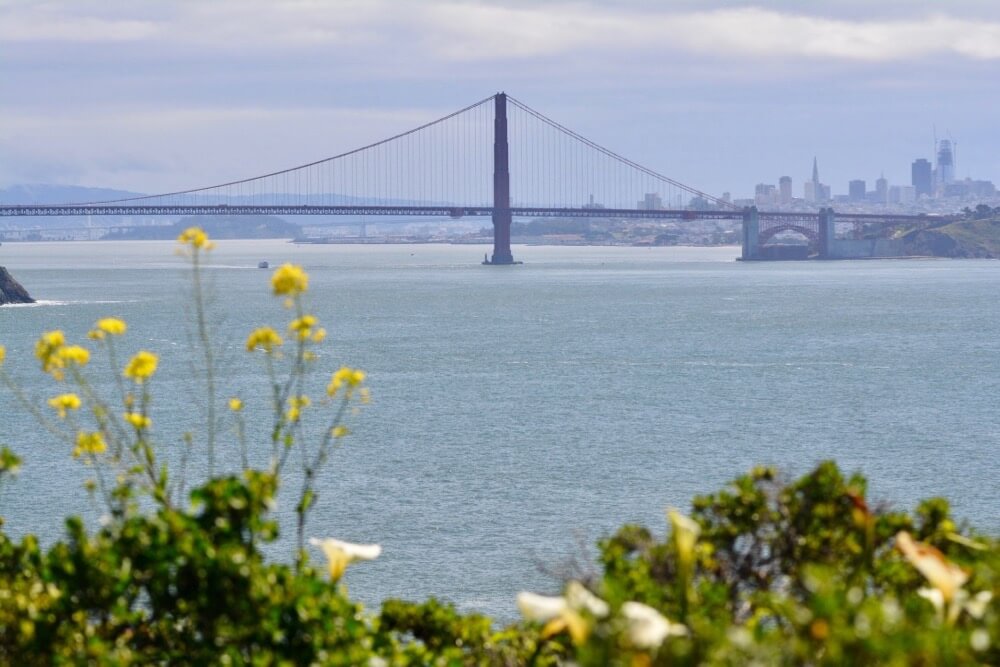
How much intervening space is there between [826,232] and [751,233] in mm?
6043

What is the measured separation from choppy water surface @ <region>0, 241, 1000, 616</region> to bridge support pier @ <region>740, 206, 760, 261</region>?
51147 millimetres

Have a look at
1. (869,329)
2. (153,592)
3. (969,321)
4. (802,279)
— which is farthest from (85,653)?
(802,279)

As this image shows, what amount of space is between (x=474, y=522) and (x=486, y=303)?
52.7 meters

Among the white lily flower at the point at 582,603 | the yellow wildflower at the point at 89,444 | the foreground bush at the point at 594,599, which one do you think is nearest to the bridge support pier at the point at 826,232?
the foreground bush at the point at 594,599

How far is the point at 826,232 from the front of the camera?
136 meters

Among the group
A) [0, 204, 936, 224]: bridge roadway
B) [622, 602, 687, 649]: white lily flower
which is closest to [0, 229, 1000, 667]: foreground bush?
[622, 602, 687, 649]: white lily flower

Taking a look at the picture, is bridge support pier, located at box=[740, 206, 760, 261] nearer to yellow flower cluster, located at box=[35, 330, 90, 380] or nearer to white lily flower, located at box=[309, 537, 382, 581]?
yellow flower cluster, located at box=[35, 330, 90, 380]

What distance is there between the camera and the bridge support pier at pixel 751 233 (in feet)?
422

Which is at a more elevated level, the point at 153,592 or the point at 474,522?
the point at 153,592

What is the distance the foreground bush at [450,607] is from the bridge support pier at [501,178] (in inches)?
3994

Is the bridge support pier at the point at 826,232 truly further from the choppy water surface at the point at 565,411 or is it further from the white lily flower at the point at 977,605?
the white lily flower at the point at 977,605

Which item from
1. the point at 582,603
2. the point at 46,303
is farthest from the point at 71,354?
the point at 46,303

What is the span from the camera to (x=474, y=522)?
72.2ft

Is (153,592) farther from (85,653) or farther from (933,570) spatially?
(933,570)
